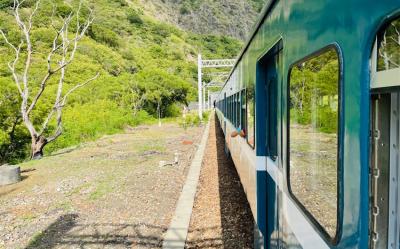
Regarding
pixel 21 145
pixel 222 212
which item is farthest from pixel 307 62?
pixel 21 145

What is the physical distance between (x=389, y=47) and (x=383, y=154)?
0.39 metres

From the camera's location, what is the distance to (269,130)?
405 centimetres

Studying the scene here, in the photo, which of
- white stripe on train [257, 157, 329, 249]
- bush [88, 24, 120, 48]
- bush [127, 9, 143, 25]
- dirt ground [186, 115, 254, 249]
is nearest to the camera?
white stripe on train [257, 157, 329, 249]

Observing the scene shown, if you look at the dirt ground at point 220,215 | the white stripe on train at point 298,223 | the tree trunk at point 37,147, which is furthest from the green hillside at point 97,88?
the white stripe on train at point 298,223

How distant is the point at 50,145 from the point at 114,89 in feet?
49.8

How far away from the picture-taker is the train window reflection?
1286 millimetres

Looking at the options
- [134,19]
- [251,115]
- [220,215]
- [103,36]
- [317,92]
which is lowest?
[220,215]

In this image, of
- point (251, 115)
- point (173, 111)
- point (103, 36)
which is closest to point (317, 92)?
point (251, 115)

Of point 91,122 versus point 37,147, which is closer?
point 37,147

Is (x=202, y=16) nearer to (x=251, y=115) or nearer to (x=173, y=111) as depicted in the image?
(x=173, y=111)

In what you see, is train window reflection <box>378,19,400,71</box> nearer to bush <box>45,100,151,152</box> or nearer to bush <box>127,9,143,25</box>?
bush <box>45,100,151,152</box>

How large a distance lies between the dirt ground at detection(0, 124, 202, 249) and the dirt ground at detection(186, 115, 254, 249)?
1.76ft

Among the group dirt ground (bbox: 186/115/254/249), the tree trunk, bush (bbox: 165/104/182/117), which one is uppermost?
bush (bbox: 165/104/182/117)

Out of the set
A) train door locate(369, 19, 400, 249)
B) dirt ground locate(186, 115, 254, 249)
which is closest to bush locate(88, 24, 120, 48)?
dirt ground locate(186, 115, 254, 249)
